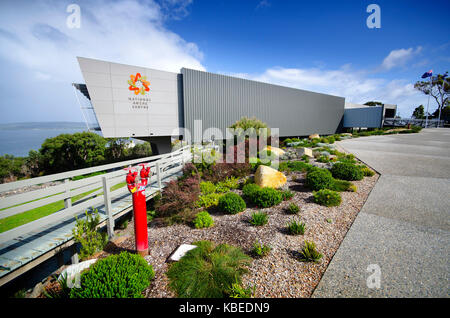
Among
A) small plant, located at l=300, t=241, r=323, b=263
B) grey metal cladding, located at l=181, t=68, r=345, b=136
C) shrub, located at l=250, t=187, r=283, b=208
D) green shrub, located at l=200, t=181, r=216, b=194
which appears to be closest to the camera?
small plant, located at l=300, t=241, r=323, b=263

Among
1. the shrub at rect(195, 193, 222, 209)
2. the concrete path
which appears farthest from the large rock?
the concrete path

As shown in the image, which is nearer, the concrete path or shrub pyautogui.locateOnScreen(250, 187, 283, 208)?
the concrete path

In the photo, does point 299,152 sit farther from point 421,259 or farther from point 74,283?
point 74,283

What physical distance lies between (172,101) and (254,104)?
902 centimetres

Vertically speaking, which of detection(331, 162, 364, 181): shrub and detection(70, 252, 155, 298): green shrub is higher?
detection(331, 162, 364, 181): shrub

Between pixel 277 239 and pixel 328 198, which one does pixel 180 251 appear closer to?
pixel 277 239

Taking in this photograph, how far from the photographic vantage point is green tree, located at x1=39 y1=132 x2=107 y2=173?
45.7ft

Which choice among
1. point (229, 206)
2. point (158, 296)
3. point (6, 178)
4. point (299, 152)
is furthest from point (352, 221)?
point (6, 178)

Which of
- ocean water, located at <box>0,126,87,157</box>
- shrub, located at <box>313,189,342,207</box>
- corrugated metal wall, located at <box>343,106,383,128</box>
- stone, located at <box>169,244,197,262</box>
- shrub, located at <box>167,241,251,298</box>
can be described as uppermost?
corrugated metal wall, located at <box>343,106,383,128</box>

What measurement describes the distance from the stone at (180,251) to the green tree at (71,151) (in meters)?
15.6

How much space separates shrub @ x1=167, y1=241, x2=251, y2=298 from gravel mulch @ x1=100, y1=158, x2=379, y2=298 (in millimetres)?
152

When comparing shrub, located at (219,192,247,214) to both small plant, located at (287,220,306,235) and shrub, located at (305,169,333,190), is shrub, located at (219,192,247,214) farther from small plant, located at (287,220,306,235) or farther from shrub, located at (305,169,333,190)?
shrub, located at (305,169,333,190)

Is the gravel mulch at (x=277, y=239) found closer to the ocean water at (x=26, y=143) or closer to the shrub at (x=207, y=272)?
the shrub at (x=207, y=272)
